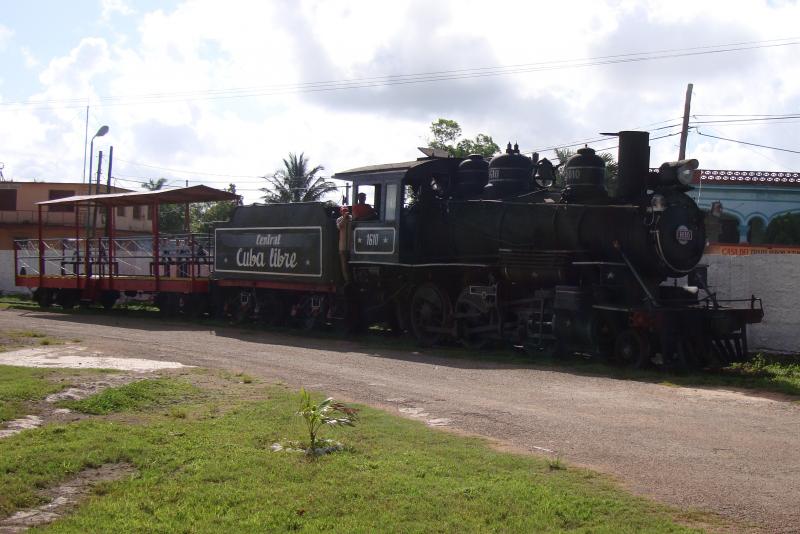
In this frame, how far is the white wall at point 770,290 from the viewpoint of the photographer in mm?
15336

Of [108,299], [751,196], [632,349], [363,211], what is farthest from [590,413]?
[751,196]

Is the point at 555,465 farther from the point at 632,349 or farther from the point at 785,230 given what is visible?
the point at 785,230

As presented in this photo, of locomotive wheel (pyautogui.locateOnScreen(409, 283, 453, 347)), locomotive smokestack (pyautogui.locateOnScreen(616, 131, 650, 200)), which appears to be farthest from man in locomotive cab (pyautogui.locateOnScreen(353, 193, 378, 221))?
locomotive smokestack (pyautogui.locateOnScreen(616, 131, 650, 200))

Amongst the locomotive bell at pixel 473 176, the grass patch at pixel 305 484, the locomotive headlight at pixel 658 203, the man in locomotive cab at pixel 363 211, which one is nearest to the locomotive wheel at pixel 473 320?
the locomotive bell at pixel 473 176

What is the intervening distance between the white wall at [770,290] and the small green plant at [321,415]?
10.0 m

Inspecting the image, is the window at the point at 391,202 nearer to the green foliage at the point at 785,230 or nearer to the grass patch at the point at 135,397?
the grass patch at the point at 135,397

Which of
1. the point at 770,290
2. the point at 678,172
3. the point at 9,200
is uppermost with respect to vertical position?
the point at 9,200

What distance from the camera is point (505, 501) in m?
5.93

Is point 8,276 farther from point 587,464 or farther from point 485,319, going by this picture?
point 587,464

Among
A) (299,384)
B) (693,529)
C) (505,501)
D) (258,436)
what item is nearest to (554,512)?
(505,501)

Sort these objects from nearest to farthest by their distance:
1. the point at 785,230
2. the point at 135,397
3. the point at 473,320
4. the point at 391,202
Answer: the point at 135,397 → the point at 473,320 → the point at 391,202 → the point at 785,230

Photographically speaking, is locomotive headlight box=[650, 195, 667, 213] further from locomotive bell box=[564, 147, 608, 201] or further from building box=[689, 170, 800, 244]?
building box=[689, 170, 800, 244]

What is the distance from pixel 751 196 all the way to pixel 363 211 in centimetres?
2223

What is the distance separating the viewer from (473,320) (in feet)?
52.9
